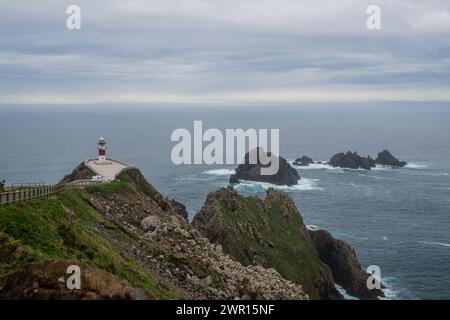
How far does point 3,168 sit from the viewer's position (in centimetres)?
17025

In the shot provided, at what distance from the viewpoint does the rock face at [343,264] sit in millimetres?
80188

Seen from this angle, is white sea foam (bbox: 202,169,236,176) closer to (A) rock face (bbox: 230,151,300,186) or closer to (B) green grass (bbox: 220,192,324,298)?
(A) rock face (bbox: 230,151,300,186)

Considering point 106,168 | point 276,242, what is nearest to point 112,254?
point 106,168

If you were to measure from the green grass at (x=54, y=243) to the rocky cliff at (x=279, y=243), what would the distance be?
35820 mm

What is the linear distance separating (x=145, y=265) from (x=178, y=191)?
337 ft

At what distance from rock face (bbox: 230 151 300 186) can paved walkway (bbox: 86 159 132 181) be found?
290 ft

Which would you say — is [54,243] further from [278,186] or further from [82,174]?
[278,186]

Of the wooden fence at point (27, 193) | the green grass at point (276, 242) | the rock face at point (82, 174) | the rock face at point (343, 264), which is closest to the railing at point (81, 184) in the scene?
the wooden fence at point (27, 193)

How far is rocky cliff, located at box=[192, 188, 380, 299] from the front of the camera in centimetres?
7331

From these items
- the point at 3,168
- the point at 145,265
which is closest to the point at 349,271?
the point at 145,265

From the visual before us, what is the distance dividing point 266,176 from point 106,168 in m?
98.7

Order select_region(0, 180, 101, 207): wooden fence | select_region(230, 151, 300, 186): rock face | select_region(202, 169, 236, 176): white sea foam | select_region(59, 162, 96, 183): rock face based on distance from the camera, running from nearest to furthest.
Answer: select_region(0, 180, 101, 207): wooden fence → select_region(59, 162, 96, 183): rock face → select_region(230, 151, 300, 186): rock face → select_region(202, 169, 236, 176): white sea foam

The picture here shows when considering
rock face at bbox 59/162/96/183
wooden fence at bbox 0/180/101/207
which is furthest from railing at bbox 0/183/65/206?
rock face at bbox 59/162/96/183

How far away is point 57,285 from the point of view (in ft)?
63.5
